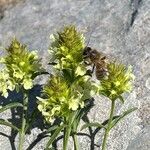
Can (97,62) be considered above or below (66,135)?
above

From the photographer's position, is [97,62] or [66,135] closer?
[66,135]

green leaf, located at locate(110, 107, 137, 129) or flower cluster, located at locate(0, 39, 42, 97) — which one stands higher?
flower cluster, located at locate(0, 39, 42, 97)

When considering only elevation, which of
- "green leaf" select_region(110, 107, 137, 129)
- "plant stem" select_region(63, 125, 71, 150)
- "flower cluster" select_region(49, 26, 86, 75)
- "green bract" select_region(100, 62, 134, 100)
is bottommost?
"plant stem" select_region(63, 125, 71, 150)

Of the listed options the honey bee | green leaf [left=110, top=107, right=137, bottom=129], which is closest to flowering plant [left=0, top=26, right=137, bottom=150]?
green leaf [left=110, top=107, right=137, bottom=129]

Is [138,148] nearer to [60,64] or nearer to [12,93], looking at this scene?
[60,64]

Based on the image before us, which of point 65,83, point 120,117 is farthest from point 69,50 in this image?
point 120,117

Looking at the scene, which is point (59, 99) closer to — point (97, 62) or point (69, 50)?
point (69, 50)

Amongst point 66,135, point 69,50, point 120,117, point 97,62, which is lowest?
point 66,135

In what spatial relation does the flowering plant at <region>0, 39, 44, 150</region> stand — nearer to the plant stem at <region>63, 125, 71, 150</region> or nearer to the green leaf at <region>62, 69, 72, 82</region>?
the green leaf at <region>62, 69, 72, 82</region>
